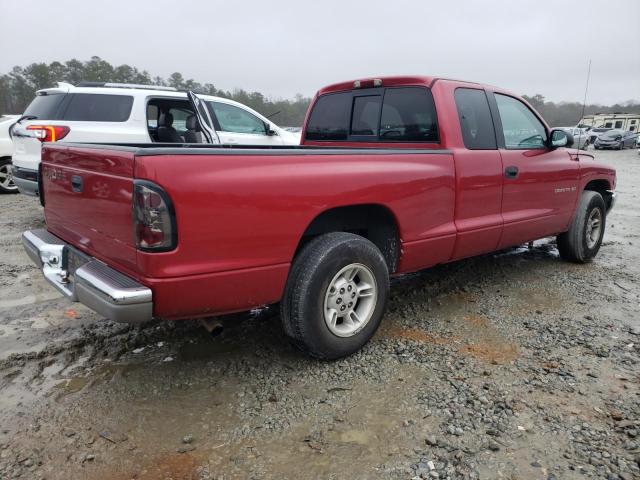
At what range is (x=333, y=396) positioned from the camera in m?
2.71

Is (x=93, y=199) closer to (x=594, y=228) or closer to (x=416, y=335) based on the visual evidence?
(x=416, y=335)

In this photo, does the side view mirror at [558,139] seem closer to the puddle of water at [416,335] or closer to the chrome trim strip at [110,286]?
the puddle of water at [416,335]

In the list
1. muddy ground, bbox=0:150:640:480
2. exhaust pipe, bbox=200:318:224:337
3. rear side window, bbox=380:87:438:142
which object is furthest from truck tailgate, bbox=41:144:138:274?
rear side window, bbox=380:87:438:142

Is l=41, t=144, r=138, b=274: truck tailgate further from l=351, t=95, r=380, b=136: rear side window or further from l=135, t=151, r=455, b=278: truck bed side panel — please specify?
l=351, t=95, r=380, b=136: rear side window

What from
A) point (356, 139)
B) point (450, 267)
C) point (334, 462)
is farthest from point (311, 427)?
point (450, 267)

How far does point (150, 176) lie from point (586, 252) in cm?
496

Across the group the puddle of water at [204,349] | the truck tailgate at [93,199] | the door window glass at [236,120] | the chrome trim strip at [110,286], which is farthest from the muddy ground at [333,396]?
the door window glass at [236,120]

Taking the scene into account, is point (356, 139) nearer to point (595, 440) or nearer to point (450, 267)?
point (450, 267)

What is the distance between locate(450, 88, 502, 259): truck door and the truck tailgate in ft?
7.74

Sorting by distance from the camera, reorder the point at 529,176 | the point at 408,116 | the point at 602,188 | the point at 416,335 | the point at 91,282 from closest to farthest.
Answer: the point at 91,282 < the point at 416,335 < the point at 408,116 < the point at 529,176 < the point at 602,188

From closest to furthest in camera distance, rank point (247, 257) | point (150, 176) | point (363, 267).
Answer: point (150, 176)
point (247, 257)
point (363, 267)

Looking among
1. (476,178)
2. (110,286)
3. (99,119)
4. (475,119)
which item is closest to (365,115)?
(475,119)

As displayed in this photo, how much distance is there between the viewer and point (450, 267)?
5.12 meters

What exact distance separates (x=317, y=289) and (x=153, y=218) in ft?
3.41
